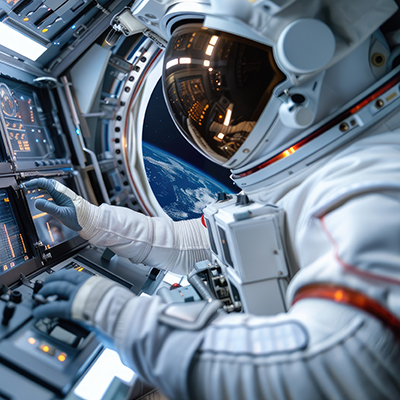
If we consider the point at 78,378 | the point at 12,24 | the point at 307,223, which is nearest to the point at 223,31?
the point at 307,223

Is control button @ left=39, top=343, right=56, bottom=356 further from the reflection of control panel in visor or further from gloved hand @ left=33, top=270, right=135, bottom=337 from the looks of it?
the reflection of control panel in visor

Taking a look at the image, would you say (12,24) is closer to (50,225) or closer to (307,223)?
(50,225)

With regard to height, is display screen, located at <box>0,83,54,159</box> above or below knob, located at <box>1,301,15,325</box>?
above

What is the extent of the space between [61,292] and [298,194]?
960 mm

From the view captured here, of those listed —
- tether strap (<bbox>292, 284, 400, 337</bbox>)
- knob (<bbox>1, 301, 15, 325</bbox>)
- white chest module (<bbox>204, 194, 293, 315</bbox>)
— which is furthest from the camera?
white chest module (<bbox>204, 194, 293, 315</bbox>)

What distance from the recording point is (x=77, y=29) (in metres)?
2.43

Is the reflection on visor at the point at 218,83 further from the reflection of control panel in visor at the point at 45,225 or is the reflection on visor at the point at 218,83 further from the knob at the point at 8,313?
the reflection of control panel in visor at the point at 45,225

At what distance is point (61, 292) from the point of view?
110 cm

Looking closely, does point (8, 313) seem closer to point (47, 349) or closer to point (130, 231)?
point (47, 349)

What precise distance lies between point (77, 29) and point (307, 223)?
2480 mm

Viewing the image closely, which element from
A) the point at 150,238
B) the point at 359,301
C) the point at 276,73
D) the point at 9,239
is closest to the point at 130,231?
the point at 150,238

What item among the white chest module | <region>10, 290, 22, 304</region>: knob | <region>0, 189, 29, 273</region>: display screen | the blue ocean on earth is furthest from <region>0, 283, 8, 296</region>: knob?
the blue ocean on earth

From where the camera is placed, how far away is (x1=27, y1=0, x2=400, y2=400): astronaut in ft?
2.27

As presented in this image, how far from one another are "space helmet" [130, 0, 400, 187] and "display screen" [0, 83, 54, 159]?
4.37ft
